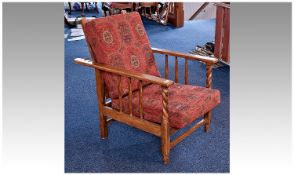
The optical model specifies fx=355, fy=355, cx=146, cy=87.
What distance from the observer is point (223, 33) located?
13.5 ft

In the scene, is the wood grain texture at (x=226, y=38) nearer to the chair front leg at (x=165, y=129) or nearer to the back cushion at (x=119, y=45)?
the back cushion at (x=119, y=45)

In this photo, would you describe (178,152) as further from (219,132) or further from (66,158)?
(66,158)

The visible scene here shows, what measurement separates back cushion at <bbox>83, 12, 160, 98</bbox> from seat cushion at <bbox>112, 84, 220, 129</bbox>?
5.7 inches

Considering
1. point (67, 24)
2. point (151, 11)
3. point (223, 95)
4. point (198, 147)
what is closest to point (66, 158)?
point (198, 147)

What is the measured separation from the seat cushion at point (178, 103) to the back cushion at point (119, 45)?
14cm

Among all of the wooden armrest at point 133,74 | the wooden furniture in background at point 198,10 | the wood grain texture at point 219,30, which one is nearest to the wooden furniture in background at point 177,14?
the wooden furniture in background at point 198,10

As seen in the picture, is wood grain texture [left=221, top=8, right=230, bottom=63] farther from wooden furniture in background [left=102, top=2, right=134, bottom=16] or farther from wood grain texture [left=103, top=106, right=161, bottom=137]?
wooden furniture in background [left=102, top=2, right=134, bottom=16]

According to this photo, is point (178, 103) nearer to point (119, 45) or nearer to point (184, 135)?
point (184, 135)

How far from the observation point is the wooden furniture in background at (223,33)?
4023 millimetres

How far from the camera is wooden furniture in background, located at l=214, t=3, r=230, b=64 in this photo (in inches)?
158

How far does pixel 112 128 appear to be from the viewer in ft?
8.73

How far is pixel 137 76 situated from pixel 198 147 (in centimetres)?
71

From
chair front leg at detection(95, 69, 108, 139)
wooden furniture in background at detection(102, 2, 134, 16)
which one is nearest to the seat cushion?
chair front leg at detection(95, 69, 108, 139)

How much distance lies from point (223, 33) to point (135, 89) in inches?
81.4
